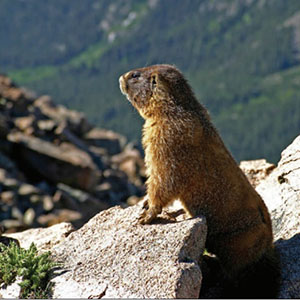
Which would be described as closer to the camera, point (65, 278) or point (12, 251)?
point (65, 278)

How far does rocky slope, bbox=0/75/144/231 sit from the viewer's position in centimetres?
3008

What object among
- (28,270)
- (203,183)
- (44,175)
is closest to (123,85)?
(203,183)

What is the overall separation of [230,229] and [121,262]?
2111 mm

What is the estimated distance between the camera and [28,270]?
8.88m

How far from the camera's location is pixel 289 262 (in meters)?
9.98

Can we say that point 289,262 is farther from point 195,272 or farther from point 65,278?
point 65,278

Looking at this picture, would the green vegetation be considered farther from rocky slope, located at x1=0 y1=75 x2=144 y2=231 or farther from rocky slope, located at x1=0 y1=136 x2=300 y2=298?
rocky slope, located at x1=0 y1=75 x2=144 y2=231

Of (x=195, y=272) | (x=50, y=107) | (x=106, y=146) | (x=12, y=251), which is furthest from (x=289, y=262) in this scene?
(x=50, y=107)

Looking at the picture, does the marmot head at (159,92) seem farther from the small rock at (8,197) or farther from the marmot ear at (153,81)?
the small rock at (8,197)

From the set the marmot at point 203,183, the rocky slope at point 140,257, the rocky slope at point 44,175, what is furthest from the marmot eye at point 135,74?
the rocky slope at point 44,175

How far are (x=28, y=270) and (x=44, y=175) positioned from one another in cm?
2533

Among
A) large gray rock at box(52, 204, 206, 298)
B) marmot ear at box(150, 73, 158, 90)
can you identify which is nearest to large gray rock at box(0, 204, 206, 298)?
large gray rock at box(52, 204, 206, 298)

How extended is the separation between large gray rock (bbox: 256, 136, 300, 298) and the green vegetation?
3.89m

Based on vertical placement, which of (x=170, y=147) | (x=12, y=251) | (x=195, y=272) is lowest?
(x=195, y=272)
